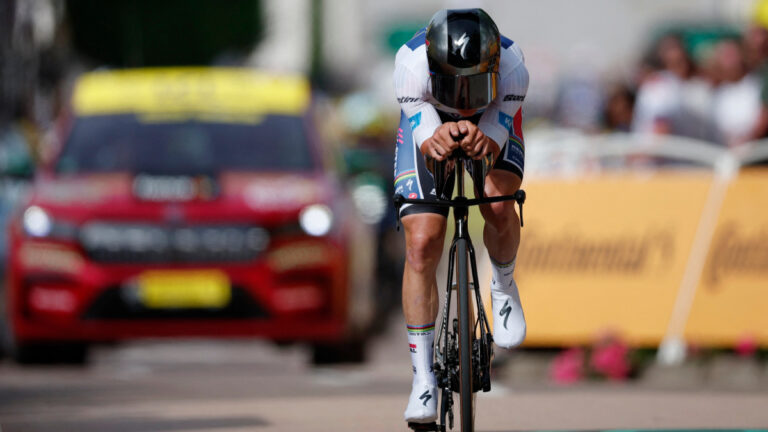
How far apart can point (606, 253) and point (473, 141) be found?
5.21 metres

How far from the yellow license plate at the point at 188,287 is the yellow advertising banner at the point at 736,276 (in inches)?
119

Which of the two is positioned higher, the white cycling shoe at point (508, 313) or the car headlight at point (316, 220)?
the car headlight at point (316, 220)

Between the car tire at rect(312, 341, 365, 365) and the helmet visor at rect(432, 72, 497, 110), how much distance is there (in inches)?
208

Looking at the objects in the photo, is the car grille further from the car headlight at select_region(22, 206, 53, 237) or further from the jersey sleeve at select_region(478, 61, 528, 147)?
the jersey sleeve at select_region(478, 61, 528, 147)

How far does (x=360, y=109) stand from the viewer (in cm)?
3547

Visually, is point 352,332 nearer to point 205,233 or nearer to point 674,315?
point 205,233

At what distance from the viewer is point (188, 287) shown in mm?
11031

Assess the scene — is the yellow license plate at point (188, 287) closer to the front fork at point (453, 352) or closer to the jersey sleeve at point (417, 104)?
the front fork at point (453, 352)

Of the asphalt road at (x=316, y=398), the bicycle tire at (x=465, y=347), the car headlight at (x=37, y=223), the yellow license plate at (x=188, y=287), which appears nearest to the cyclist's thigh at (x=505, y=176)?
the bicycle tire at (x=465, y=347)

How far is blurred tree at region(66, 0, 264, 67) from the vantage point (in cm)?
4228

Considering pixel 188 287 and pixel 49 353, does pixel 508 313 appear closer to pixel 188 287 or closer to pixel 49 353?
pixel 188 287

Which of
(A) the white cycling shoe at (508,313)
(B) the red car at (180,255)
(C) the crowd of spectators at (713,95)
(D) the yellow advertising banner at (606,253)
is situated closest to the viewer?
(A) the white cycling shoe at (508,313)

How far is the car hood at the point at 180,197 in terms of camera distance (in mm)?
11070

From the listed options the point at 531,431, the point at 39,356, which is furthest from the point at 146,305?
the point at 531,431
